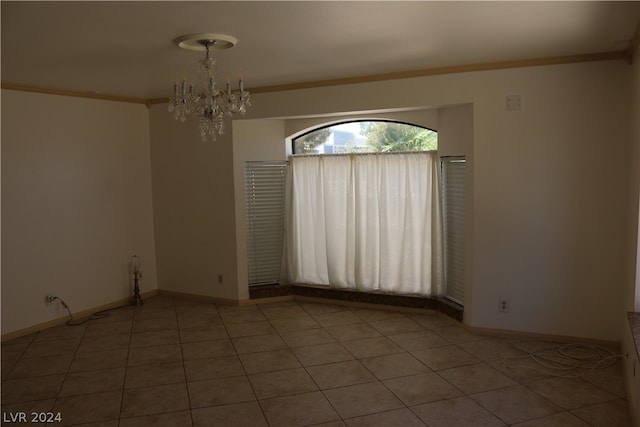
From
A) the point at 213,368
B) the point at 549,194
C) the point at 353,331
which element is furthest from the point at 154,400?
the point at 549,194

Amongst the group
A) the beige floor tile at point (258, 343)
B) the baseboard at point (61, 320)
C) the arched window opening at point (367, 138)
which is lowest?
the beige floor tile at point (258, 343)

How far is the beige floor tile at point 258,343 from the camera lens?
4160mm

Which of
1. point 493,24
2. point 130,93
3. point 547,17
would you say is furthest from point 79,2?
point 130,93

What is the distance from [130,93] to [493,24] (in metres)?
3.76

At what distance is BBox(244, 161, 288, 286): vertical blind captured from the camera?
5441 millimetres

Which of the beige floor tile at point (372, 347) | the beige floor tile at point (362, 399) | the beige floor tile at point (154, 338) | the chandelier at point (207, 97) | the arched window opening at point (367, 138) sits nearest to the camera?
the beige floor tile at point (362, 399)

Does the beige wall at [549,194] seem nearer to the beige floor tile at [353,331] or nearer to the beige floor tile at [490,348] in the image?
the beige floor tile at [490,348]

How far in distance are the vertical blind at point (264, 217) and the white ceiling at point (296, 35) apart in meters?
1.33

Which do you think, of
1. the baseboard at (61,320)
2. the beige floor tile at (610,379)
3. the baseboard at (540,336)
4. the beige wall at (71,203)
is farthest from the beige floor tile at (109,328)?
the beige floor tile at (610,379)

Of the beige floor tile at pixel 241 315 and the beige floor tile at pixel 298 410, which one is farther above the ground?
the beige floor tile at pixel 241 315

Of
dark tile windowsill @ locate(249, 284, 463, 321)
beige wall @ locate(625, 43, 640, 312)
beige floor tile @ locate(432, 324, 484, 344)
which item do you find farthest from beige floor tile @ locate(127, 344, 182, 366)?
beige wall @ locate(625, 43, 640, 312)

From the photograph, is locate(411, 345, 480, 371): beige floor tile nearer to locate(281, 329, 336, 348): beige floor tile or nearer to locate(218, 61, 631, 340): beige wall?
locate(218, 61, 631, 340): beige wall

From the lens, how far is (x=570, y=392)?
3.24m

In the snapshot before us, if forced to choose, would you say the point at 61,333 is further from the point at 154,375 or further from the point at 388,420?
the point at 388,420
